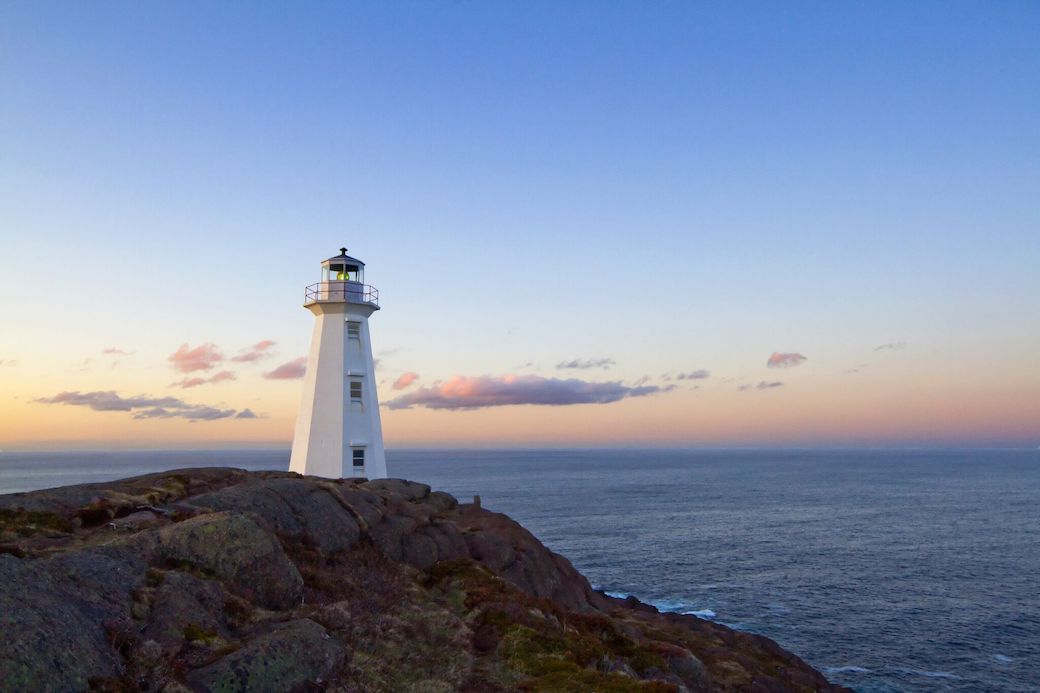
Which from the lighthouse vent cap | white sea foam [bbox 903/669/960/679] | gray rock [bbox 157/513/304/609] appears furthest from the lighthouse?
white sea foam [bbox 903/669/960/679]

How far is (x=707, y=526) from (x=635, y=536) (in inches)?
510

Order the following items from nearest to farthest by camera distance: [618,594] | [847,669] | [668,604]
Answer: [847,669]
[668,604]
[618,594]

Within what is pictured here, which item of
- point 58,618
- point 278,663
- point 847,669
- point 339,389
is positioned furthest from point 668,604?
point 58,618

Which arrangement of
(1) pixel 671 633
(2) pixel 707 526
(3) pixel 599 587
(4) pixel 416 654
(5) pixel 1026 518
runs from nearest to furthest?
(4) pixel 416 654 < (1) pixel 671 633 < (3) pixel 599 587 < (2) pixel 707 526 < (5) pixel 1026 518

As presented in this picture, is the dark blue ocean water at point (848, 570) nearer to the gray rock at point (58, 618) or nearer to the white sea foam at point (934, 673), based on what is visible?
the white sea foam at point (934, 673)

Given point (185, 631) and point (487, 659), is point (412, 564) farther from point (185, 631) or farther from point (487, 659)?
point (185, 631)

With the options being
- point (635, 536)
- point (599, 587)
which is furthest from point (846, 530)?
point (599, 587)

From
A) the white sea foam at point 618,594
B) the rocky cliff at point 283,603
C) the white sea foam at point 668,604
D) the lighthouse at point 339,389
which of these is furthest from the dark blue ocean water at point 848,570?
the lighthouse at point 339,389

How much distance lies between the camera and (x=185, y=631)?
1399 cm

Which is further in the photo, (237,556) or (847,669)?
(847,669)

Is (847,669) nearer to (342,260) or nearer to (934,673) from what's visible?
(934,673)

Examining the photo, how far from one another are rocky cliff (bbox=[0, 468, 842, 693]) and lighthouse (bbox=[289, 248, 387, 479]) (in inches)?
427

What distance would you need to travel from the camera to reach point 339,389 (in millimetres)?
40062

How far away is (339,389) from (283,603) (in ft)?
77.1
